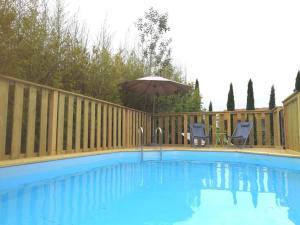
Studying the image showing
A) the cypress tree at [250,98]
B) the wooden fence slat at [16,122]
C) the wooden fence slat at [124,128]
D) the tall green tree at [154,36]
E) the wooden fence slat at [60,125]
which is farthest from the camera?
the cypress tree at [250,98]

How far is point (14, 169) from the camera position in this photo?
11.6ft

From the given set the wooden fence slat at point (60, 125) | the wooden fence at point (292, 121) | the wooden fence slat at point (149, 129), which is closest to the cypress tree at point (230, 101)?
the wooden fence slat at point (149, 129)

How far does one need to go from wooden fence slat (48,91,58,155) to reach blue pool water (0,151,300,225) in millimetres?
370

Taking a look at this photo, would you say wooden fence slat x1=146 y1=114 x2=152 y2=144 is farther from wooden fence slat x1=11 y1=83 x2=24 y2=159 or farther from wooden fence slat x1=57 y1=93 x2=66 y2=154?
wooden fence slat x1=11 y1=83 x2=24 y2=159

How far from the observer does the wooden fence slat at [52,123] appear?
4797 millimetres

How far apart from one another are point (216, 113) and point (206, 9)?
3182 mm

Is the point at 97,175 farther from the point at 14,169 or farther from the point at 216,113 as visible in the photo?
the point at 216,113

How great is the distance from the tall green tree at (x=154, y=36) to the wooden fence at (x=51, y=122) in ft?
13.5

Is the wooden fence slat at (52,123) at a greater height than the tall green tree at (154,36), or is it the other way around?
the tall green tree at (154,36)

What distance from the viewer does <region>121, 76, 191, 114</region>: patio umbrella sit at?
7.57 metres

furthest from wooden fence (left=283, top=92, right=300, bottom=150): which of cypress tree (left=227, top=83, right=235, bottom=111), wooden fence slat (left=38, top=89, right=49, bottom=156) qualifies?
cypress tree (left=227, top=83, right=235, bottom=111)

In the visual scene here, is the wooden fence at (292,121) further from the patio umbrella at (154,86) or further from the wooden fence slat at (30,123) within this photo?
the wooden fence slat at (30,123)

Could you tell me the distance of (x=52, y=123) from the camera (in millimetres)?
4836

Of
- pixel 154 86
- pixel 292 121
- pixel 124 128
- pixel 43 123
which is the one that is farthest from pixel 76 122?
pixel 292 121
